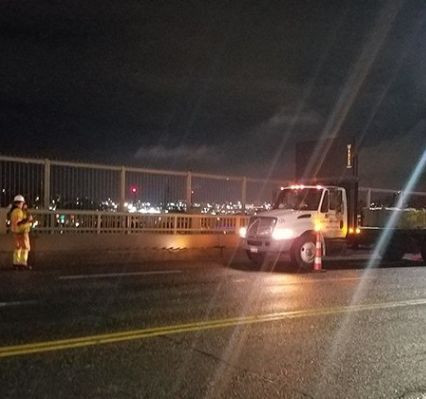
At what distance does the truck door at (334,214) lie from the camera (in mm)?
18391

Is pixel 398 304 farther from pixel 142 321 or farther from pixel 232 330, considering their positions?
pixel 142 321

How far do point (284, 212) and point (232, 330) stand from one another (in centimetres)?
947

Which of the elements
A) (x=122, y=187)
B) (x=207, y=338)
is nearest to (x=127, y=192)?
(x=122, y=187)

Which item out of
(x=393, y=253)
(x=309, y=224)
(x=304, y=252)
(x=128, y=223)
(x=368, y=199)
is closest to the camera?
(x=304, y=252)

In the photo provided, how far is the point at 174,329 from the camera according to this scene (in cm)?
864

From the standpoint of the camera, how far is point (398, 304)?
11508 mm

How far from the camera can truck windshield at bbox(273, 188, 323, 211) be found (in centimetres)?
1833

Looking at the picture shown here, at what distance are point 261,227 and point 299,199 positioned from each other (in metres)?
1.53

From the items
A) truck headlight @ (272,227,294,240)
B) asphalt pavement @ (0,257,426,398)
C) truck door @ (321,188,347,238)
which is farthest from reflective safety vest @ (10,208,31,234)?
truck door @ (321,188,347,238)

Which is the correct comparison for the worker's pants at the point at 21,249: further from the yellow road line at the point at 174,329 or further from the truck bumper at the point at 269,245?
the yellow road line at the point at 174,329

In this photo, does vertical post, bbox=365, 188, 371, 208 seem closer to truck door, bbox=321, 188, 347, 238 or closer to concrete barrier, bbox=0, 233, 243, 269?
truck door, bbox=321, 188, 347, 238

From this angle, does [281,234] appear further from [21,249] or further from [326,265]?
[21,249]

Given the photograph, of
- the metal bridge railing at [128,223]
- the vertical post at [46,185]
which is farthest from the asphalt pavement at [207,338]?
the vertical post at [46,185]

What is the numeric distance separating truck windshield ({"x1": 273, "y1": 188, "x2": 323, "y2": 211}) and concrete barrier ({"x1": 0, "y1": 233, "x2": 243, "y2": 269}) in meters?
2.56
